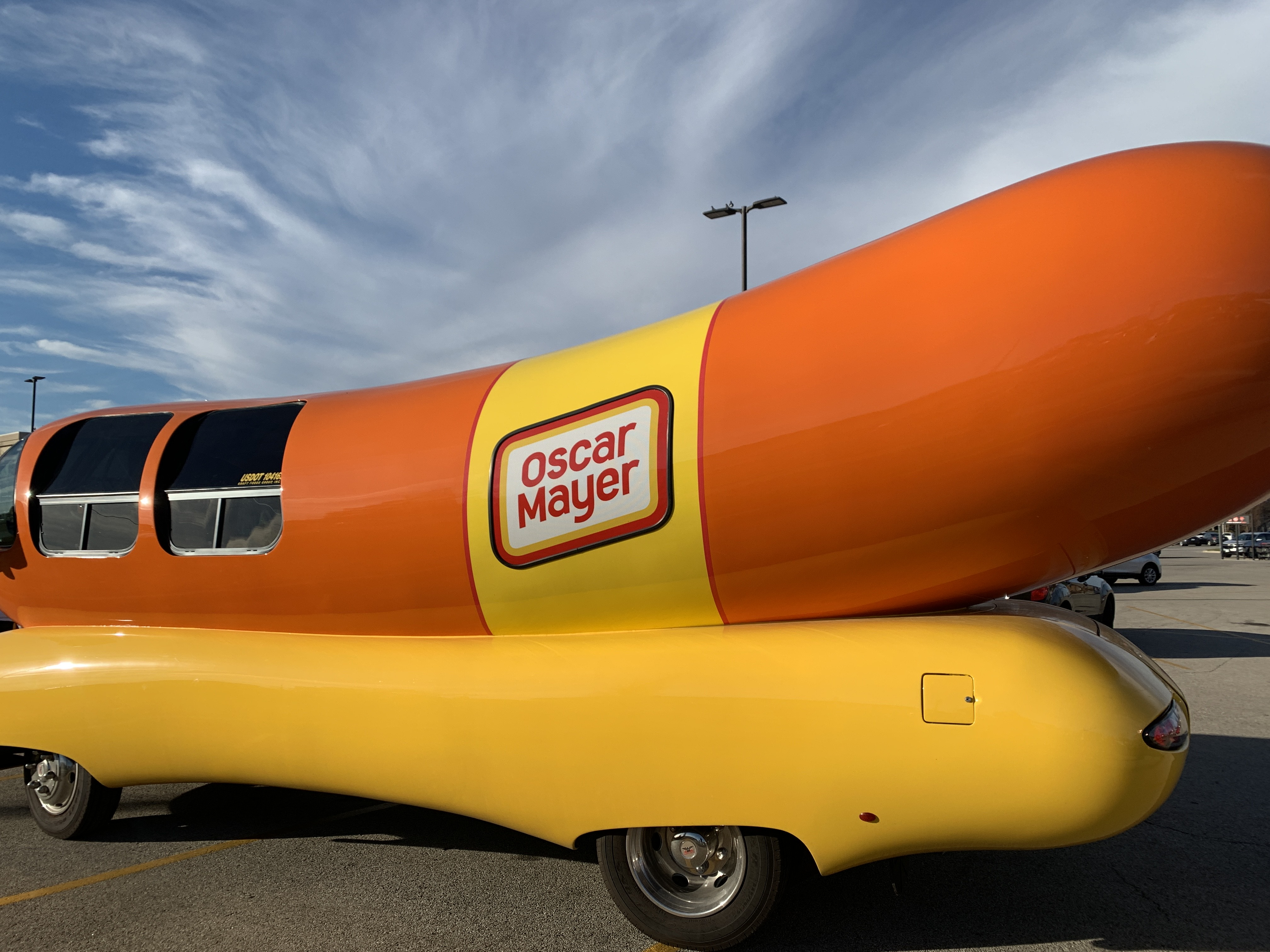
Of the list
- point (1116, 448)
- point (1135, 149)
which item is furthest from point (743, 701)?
point (1135, 149)

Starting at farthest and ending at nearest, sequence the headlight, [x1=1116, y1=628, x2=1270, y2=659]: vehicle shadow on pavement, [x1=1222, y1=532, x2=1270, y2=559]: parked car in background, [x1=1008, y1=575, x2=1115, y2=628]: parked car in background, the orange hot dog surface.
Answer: [x1=1222, y1=532, x2=1270, y2=559]: parked car in background, [x1=1008, y1=575, x2=1115, y2=628]: parked car in background, [x1=1116, y1=628, x2=1270, y2=659]: vehicle shadow on pavement, the headlight, the orange hot dog surface

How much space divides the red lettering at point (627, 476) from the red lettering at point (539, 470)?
439mm

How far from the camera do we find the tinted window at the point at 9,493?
5.43 metres

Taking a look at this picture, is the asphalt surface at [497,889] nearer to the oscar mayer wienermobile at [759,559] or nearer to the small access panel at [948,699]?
the oscar mayer wienermobile at [759,559]

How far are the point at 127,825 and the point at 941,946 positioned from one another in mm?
5005

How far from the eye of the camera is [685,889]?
3738 millimetres

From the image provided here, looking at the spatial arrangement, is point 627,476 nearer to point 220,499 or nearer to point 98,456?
point 220,499

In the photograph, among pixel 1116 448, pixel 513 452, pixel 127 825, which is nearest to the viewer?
pixel 1116 448

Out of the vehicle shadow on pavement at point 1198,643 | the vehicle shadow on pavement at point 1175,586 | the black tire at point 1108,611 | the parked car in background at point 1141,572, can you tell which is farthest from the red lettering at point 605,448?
the parked car in background at point 1141,572

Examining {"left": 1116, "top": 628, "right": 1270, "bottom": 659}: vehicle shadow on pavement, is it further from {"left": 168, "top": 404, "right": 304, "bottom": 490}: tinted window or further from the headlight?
{"left": 168, "top": 404, "right": 304, "bottom": 490}: tinted window

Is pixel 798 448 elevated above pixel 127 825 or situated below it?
above

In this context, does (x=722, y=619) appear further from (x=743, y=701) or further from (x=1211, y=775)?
(x=1211, y=775)

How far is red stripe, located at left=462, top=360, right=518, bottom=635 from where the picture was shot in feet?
13.6

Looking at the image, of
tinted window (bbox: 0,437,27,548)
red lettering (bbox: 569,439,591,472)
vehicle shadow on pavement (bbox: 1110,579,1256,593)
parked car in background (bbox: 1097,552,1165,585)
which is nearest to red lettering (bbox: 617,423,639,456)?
red lettering (bbox: 569,439,591,472)
